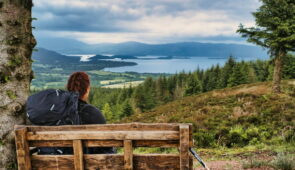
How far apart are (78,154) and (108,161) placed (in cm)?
36

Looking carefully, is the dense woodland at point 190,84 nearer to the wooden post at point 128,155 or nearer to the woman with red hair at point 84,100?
the woman with red hair at point 84,100

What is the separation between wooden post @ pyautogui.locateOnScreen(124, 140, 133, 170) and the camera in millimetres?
2977

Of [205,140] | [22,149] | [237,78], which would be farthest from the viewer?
[237,78]

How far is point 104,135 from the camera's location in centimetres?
298

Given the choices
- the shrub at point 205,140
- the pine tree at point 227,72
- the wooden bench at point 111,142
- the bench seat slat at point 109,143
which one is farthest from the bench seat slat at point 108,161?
the pine tree at point 227,72

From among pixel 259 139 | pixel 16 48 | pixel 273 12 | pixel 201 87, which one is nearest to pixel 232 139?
pixel 259 139

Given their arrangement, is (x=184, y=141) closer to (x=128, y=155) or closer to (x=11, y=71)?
(x=128, y=155)

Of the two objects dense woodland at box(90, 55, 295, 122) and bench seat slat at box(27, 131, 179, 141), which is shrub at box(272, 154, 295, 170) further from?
dense woodland at box(90, 55, 295, 122)

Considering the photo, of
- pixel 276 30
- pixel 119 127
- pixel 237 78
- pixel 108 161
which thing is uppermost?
pixel 276 30

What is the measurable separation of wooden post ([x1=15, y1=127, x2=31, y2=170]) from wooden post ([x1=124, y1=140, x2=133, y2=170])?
3.91 ft

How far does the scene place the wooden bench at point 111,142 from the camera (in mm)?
2926

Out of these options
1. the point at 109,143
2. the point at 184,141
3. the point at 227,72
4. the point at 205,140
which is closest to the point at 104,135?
the point at 109,143

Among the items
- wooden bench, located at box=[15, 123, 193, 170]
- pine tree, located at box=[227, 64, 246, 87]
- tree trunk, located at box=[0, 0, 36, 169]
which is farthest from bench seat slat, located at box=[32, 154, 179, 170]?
pine tree, located at box=[227, 64, 246, 87]

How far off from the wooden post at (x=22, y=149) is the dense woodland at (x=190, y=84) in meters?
35.1
